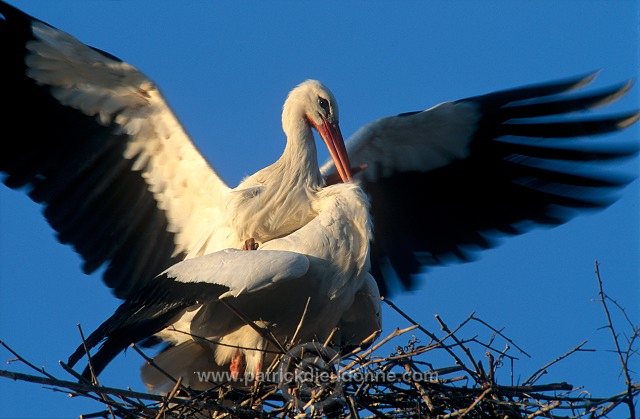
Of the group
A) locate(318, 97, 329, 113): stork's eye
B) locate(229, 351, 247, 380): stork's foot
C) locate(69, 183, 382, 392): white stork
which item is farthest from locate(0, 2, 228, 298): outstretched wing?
locate(229, 351, 247, 380): stork's foot

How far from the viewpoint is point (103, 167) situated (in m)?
6.61

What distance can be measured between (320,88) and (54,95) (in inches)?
62.3

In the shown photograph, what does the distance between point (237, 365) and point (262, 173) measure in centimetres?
121

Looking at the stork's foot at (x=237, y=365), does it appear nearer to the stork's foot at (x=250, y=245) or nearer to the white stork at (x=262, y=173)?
the stork's foot at (x=250, y=245)

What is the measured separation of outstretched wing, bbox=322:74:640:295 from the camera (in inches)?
262

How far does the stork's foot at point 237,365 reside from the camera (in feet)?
18.3

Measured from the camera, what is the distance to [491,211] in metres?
6.91

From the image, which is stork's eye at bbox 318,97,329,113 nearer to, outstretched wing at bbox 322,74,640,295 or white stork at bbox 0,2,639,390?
white stork at bbox 0,2,639,390

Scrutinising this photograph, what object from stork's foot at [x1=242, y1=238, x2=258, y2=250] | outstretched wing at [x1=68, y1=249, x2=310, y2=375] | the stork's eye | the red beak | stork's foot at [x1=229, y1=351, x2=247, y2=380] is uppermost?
the stork's eye

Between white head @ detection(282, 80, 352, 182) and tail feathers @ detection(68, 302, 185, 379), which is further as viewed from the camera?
white head @ detection(282, 80, 352, 182)

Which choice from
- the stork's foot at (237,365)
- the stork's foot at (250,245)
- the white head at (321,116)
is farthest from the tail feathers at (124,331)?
the white head at (321,116)

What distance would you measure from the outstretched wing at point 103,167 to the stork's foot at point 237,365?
1.11 m

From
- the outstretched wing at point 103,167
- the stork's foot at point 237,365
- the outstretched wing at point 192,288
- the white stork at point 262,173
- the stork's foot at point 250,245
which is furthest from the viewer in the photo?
the outstretched wing at point 103,167

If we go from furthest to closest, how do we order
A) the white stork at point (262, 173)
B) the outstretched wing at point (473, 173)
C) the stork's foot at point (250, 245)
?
the outstretched wing at point (473, 173) → the white stork at point (262, 173) → the stork's foot at point (250, 245)
